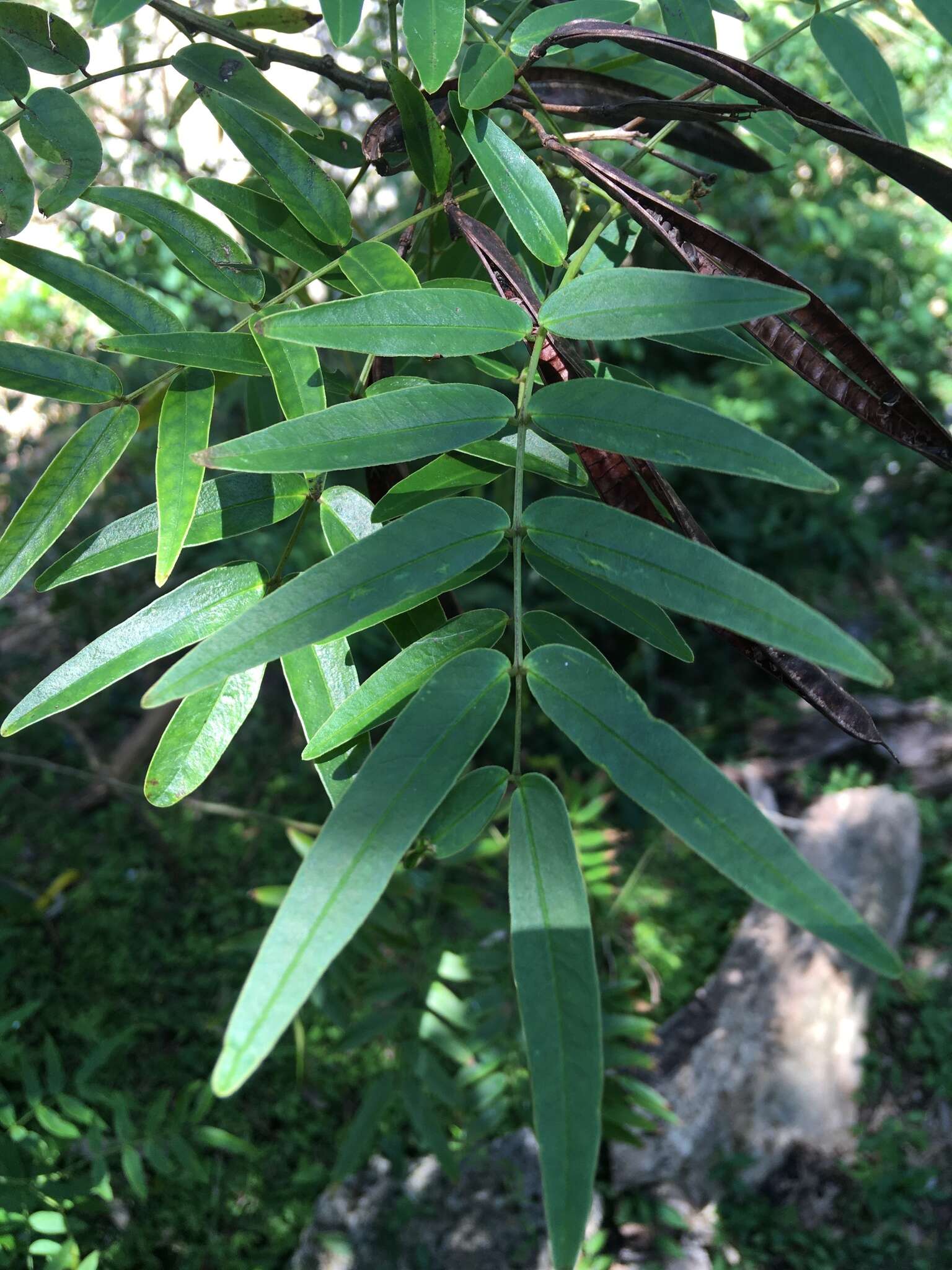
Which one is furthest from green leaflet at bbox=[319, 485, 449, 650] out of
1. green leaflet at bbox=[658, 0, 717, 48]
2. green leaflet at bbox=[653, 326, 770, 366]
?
green leaflet at bbox=[658, 0, 717, 48]

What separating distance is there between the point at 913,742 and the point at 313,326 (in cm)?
302

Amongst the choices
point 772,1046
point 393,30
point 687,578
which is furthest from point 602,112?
point 772,1046

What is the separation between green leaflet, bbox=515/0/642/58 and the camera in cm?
61

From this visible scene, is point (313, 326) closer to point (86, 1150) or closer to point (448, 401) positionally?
point (448, 401)

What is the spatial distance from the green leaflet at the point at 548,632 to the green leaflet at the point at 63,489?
264 mm

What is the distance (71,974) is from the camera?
7.80ft

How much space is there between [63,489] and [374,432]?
21 centimetres

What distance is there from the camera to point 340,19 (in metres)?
0.60

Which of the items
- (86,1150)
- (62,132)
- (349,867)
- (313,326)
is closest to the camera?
(349,867)

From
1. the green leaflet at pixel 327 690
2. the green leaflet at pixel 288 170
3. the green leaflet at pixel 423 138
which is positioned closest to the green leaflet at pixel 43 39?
the green leaflet at pixel 288 170

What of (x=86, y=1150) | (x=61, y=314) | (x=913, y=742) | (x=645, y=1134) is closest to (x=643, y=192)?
(x=86, y=1150)

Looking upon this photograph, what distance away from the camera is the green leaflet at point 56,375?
21.9 inches

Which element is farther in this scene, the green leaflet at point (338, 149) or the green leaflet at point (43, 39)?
the green leaflet at point (338, 149)

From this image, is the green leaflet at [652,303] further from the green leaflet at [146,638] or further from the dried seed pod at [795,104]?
the green leaflet at [146,638]
